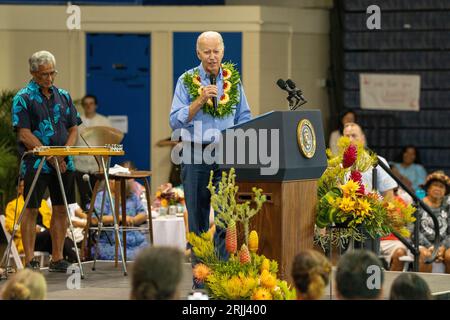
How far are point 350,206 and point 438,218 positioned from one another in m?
3.68

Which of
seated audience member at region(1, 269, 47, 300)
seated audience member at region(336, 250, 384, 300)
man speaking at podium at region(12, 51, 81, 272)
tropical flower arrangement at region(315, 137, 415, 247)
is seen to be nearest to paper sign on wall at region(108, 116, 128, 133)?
man speaking at podium at region(12, 51, 81, 272)

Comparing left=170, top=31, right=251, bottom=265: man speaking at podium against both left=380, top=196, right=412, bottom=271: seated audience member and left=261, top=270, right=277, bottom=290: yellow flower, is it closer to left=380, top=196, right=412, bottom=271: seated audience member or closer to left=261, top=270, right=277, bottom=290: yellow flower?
left=261, top=270, right=277, bottom=290: yellow flower

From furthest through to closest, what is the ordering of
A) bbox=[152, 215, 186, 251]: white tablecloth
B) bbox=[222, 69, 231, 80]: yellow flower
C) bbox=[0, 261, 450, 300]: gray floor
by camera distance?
bbox=[152, 215, 186, 251]: white tablecloth
bbox=[222, 69, 231, 80]: yellow flower
bbox=[0, 261, 450, 300]: gray floor

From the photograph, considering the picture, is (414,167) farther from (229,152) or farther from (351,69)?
(229,152)

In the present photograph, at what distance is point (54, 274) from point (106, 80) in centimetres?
653

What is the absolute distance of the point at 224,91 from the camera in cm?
697

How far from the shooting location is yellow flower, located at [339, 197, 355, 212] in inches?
268

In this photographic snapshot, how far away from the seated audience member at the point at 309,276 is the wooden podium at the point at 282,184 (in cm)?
139

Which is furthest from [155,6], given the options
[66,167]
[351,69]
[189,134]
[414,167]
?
[189,134]

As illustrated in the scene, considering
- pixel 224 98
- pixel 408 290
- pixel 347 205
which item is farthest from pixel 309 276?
pixel 224 98

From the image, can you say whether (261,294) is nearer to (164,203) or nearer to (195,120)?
(195,120)

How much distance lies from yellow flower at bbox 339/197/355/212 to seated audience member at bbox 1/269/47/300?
259 centimetres
